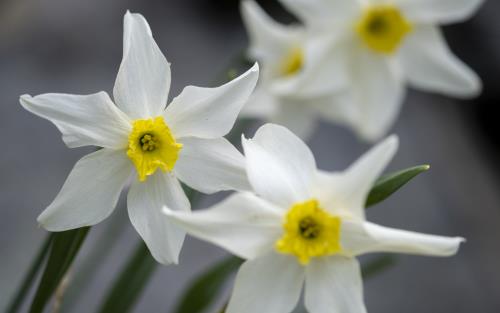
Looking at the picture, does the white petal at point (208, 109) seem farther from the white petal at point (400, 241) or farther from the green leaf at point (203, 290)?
the green leaf at point (203, 290)

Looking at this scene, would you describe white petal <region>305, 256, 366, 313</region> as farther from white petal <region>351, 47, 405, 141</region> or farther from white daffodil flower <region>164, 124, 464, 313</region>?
white petal <region>351, 47, 405, 141</region>

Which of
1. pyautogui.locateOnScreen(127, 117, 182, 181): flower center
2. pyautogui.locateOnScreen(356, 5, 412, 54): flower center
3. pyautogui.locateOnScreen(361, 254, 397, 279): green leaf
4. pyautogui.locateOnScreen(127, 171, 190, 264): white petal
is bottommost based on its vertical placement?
pyautogui.locateOnScreen(361, 254, 397, 279): green leaf

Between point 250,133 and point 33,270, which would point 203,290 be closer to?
point 33,270

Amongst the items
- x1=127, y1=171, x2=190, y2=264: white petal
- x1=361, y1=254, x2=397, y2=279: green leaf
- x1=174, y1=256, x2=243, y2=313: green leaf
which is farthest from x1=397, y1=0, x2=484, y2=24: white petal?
x1=127, y1=171, x2=190, y2=264: white petal

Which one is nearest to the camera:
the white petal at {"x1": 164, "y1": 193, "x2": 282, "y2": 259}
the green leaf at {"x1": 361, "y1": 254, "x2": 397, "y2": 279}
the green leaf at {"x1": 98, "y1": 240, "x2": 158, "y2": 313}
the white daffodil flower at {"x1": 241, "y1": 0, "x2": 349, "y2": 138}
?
the white petal at {"x1": 164, "y1": 193, "x2": 282, "y2": 259}

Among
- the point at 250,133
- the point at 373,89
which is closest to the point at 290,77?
the point at 373,89

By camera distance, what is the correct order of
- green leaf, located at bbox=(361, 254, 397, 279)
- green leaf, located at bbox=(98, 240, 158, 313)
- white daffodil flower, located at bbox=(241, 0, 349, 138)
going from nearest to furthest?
green leaf, located at bbox=(98, 240, 158, 313) < green leaf, located at bbox=(361, 254, 397, 279) < white daffodil flower, located at bbox=(241, 0, 349, 138)

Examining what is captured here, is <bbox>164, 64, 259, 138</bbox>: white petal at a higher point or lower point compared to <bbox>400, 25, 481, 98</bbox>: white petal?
higher

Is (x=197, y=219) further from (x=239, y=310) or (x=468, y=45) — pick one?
(x=468, y=45)

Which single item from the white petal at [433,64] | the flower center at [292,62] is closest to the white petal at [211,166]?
A: the flower center at [292,62]
